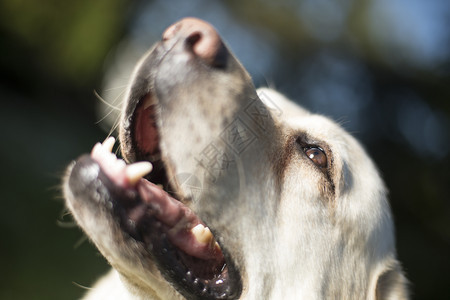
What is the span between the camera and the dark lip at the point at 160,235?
6.54 feet

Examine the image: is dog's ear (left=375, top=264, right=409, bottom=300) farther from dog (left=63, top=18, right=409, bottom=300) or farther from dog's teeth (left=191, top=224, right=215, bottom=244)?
dog's teeth (left=191, top=224, right=215, bottom=244)

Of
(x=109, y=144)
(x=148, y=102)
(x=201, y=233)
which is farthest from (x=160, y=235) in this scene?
(x=148, y=102)

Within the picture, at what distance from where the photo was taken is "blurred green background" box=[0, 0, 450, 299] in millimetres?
9102

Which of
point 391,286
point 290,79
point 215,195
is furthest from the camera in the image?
point 290,79

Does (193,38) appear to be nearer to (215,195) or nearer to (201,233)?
(215,195)

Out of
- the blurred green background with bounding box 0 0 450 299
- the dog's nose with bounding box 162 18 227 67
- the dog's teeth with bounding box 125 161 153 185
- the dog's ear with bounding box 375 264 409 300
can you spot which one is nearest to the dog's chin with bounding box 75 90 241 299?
the dog's teeth with bounding box 125 161 153 185

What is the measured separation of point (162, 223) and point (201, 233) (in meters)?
0.21

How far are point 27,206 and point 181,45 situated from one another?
223 inches

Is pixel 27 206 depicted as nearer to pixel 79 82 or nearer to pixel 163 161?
pixel 79 82

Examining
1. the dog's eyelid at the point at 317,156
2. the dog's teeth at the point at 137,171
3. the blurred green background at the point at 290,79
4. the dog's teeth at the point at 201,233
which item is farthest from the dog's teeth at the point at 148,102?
the blurred green background at the point at 290,79

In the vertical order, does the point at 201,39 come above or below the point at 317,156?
above

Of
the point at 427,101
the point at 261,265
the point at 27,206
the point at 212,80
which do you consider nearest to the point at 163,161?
the point at 212,80

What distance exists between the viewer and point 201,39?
2055 millimetres

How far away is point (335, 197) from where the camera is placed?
90.9 inches
